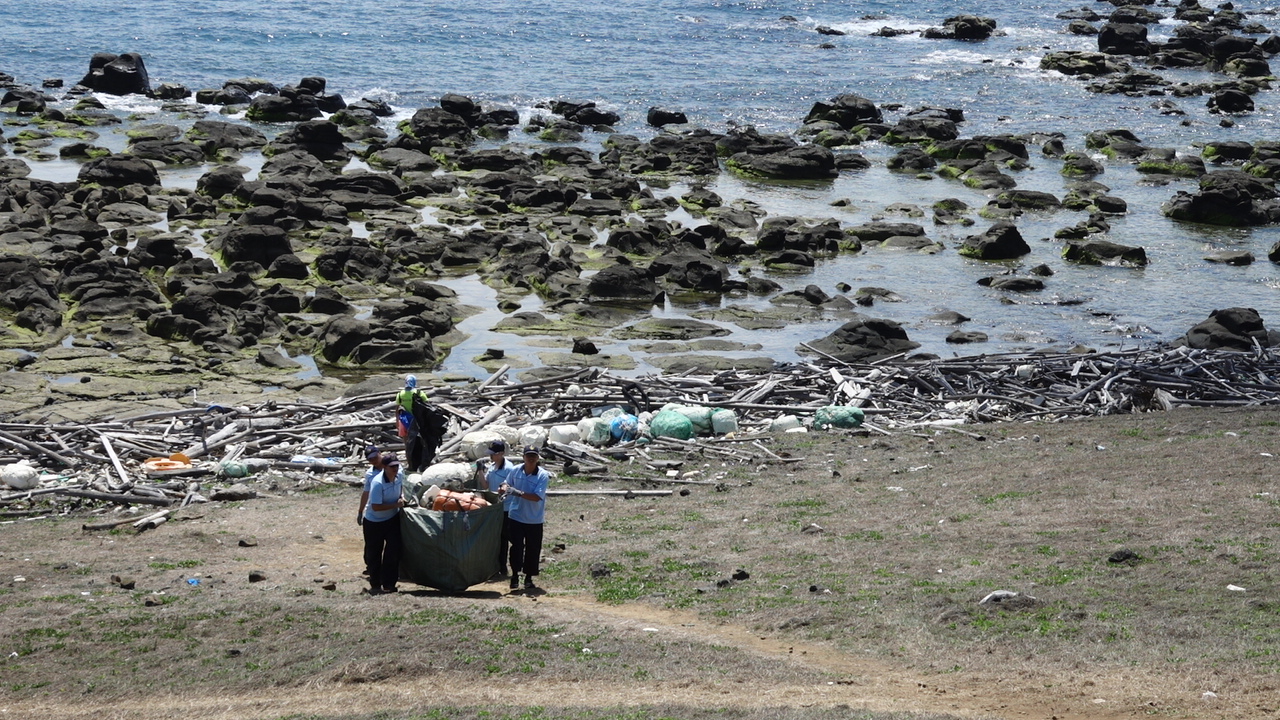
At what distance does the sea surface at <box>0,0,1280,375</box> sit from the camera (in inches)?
1532

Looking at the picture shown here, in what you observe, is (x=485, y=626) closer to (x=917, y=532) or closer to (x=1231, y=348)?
(x=917, y=532)

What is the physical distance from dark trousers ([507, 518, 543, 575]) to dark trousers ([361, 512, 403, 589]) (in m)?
1.26

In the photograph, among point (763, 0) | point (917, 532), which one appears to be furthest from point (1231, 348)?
point (763, 0)

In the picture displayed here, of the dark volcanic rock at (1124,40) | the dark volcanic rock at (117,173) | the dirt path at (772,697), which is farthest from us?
the dark volcanic rock at (1124,40)

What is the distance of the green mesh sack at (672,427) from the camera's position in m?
23.7

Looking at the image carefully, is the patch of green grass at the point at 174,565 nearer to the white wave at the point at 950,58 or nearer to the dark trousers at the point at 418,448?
the dark trousers at the point at 418,448

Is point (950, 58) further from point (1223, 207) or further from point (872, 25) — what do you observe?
point (1223, 207)

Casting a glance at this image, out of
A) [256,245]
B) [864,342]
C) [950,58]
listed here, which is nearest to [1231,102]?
[950,58]

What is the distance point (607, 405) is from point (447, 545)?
9.79m

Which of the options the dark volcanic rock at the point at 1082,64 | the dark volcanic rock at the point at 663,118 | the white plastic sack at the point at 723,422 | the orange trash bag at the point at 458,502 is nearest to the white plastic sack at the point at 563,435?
the white plastic sack at the point at 723,422

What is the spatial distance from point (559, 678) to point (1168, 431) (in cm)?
1510

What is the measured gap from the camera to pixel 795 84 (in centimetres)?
7894

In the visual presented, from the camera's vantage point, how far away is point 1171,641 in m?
13.5

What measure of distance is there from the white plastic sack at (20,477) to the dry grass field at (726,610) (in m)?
1.62
